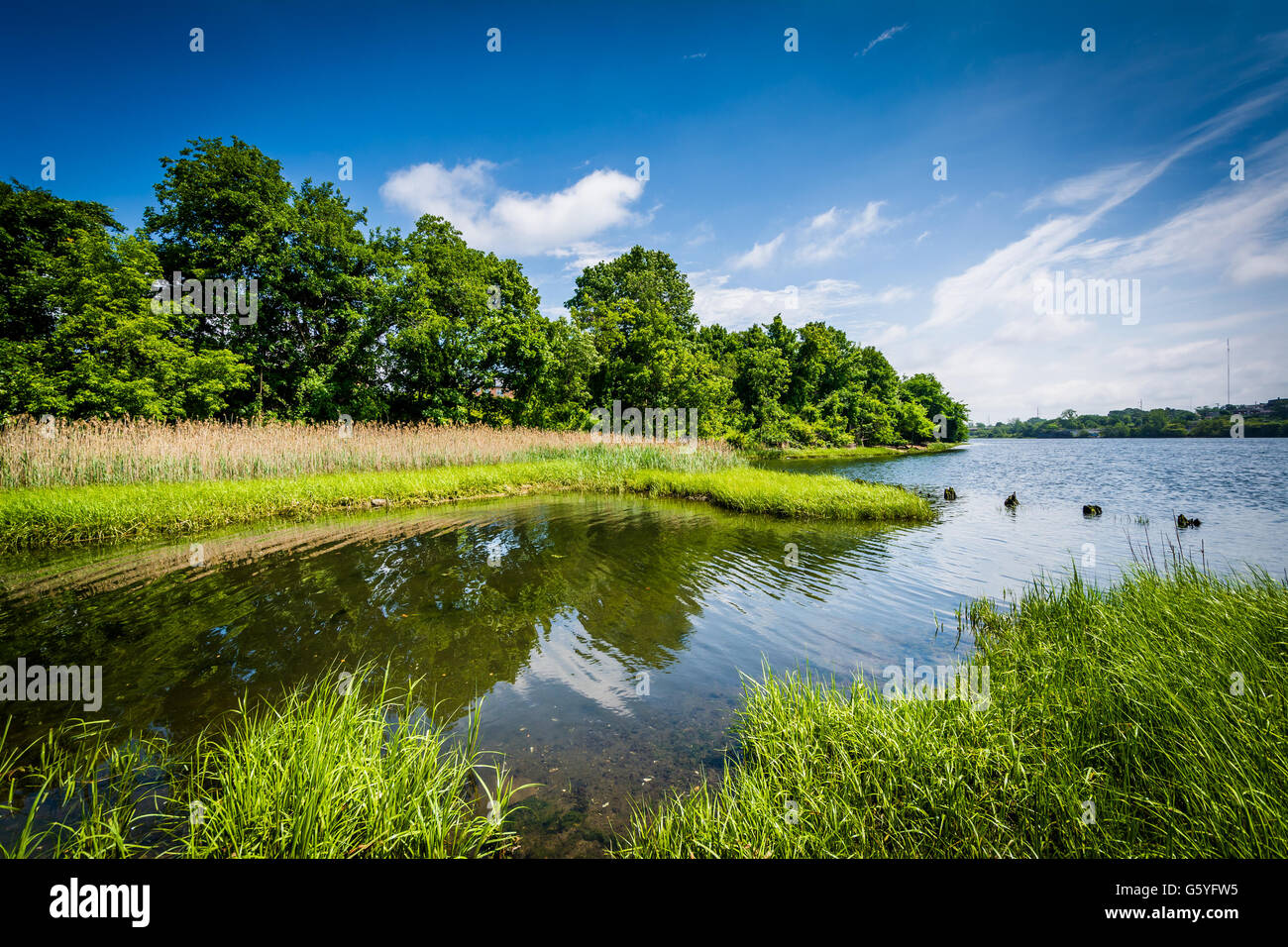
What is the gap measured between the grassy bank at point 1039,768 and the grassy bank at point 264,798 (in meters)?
1.08

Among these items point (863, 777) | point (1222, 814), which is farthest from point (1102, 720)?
point (863, 777)

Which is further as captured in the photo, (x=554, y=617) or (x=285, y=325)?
(x=285, y=325)

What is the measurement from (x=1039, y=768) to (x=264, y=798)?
409 cm

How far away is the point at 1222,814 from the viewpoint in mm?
2129

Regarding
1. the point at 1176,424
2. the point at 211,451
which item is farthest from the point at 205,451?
the point at 1176,424

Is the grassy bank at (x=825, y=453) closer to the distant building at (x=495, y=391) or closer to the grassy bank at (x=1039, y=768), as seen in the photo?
the distant building at (x=495, y=391)

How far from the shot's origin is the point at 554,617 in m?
6.55

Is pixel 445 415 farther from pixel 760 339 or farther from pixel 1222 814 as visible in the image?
→ pixel 760 339

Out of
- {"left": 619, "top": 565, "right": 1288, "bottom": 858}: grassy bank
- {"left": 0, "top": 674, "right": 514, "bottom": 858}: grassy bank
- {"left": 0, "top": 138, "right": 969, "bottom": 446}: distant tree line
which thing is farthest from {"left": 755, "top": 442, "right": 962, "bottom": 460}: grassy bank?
{"left": 0, "top": 674, "right": 514, "bottom": 858}: grassy bank

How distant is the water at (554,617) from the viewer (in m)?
3.86

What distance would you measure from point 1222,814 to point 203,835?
470 cm

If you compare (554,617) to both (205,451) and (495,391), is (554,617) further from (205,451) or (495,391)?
(495,391)

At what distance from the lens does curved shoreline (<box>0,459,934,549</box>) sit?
954 cm

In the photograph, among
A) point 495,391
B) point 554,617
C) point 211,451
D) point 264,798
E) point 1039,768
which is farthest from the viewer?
point 495,391
